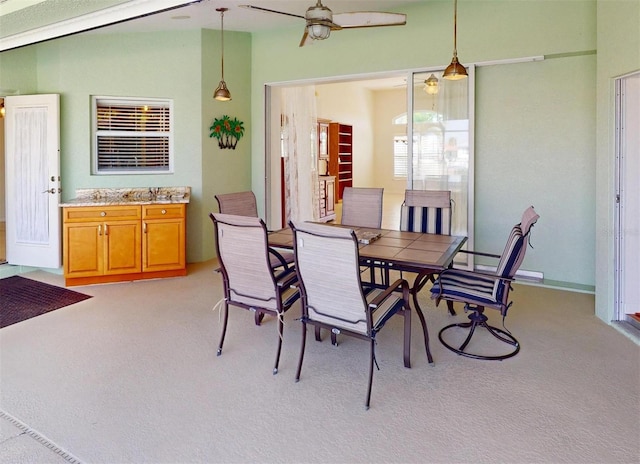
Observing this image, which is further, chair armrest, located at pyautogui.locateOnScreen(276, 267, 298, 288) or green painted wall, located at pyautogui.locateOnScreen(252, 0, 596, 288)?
green painted wall, located at pyautogui.locateOnScreen(252, 0, 596, 288)

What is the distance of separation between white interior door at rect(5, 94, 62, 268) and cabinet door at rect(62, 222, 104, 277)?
537 millimetres

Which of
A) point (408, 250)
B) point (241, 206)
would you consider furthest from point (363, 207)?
point (408, 250)

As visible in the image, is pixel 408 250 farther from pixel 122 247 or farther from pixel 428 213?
pixel 122 247

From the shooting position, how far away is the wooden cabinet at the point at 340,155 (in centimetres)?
1079

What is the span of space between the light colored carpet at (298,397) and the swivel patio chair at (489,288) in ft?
0.37

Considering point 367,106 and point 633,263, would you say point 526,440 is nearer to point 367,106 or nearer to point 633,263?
point 633,263

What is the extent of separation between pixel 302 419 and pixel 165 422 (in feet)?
2.36

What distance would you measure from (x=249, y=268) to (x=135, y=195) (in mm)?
3259

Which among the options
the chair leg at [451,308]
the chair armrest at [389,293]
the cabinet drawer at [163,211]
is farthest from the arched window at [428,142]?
the cabinet drawer at [163,211]

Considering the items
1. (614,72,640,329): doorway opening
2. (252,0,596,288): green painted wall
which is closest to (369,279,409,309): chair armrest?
(614,72,640,329): doorway opening

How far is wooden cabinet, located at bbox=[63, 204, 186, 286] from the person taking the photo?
487 cm

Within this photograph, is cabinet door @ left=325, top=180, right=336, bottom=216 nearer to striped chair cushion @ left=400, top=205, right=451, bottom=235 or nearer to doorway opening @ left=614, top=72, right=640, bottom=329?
striped chair cushion @ left=400, top=205, right=451, bottom=235

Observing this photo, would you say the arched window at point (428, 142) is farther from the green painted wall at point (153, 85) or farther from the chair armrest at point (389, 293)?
the chair armrest at point (389, 293)

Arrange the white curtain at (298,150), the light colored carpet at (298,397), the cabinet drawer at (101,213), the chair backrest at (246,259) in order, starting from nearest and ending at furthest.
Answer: the light colored carpet at (298,397) < the chair backrest at (246,259) < the cabinet drawer at (101,213) < the white curtain at (298,150)
